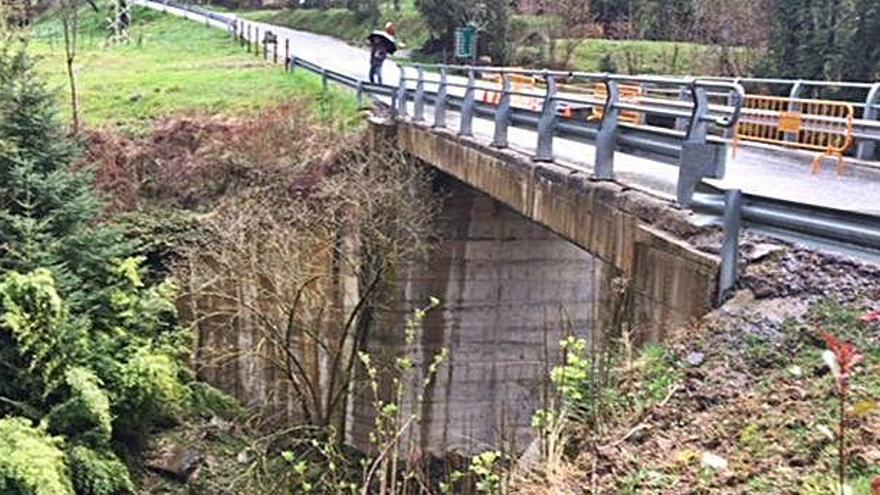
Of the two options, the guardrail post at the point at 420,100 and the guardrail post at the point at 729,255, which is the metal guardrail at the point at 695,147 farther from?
the guardrail post at the point at 420,100

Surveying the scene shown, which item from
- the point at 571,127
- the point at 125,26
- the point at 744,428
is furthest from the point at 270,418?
the point at 125,26

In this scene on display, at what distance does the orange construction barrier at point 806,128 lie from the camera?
36.4 feet

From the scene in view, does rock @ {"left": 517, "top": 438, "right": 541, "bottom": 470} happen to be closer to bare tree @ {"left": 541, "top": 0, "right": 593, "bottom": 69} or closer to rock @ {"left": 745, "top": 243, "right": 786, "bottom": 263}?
rock @ {"left": 745, "top": 243, "right": 786, "bottom": 263}

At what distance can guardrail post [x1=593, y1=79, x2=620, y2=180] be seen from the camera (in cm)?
862

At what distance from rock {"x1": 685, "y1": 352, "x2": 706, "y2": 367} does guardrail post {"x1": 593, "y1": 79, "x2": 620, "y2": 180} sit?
10.8 feet

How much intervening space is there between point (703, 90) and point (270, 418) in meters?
13.1

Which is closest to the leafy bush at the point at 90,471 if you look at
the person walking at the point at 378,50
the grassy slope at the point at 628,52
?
the person walking at the point at 378,50

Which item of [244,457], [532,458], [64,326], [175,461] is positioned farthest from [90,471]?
[532,458]

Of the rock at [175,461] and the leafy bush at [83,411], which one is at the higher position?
the leafy bush at [83,411]

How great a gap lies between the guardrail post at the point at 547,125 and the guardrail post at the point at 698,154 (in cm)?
310

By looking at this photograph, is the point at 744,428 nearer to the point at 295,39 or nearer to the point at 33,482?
the point at 33,482

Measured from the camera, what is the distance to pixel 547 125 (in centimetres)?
1058

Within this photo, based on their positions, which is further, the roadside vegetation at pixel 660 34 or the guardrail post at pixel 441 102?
the roadside vegetation at pixel 660 34

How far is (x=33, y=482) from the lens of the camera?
12547 millimetres
